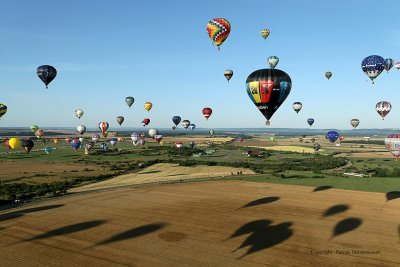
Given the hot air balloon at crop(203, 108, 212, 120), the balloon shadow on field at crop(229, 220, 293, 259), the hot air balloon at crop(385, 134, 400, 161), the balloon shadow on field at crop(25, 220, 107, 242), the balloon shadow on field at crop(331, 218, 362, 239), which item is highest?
the hot air balloon at crop(203, 108, 212, 120)

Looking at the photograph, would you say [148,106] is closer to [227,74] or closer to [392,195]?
[227,74]

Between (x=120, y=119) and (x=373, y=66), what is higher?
(x=373, y=66)

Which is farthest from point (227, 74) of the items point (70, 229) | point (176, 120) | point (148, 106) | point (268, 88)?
point (70, 229)

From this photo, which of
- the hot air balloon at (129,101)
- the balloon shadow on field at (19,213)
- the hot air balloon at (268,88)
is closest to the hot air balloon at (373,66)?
the hot air balloon at (268,88)

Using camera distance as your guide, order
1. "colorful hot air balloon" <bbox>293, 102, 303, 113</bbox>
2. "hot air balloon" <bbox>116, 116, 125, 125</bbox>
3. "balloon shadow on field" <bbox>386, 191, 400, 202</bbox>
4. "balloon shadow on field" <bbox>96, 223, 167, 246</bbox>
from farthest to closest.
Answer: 1. "hot air balloon" <bbox>116, 116, 125, 125</bbox>
2. "colorful hot air balloon" <bbox>293, 102, 303, 113</bbox>
3. "balloon shadow on field" <bbox>386, 191, 400, 202</bbox>
4. "balloon shadow on field" <bbox>96, 223, 167, 246</bbox>

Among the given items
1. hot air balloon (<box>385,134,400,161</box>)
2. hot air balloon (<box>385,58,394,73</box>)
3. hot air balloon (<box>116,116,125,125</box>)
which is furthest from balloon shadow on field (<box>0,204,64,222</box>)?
hot air balloon (<box>116,116,125,125</box>)

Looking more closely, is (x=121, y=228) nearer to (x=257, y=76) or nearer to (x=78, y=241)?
(x=78, y=241)

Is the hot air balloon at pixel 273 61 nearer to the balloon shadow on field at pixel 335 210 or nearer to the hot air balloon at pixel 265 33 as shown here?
the hot air balloon at pixel 265 33

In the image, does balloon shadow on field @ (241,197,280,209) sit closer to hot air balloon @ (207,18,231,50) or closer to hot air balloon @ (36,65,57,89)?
hot air balloon @ (207,18,231,50)
